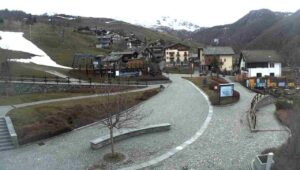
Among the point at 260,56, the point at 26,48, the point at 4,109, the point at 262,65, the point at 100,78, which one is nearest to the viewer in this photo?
the point at 4,109

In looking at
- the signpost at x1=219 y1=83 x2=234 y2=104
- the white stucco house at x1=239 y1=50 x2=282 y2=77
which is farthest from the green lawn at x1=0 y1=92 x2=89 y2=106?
the white stucco house at x1=239 y1=50 x2=282 y2=77

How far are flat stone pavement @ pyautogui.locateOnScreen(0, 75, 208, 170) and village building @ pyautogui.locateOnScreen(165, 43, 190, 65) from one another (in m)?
67.4

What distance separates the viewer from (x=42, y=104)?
32.8 metres

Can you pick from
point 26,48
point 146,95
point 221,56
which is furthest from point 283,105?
point 26,48

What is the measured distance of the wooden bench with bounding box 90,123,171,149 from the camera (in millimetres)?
21644

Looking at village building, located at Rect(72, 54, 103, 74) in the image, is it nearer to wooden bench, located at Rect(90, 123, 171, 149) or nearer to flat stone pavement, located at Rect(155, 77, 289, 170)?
wooden bench, located at Rect(90, 123, 171, 149)

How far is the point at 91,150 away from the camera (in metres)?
21.4

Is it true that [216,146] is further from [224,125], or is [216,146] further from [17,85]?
[17,85]

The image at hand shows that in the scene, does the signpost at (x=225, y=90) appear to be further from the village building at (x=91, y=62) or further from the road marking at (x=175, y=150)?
the village building at (x=91, y=62)

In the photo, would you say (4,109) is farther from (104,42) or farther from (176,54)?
(104,42)

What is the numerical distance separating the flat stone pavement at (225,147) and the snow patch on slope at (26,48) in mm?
48840

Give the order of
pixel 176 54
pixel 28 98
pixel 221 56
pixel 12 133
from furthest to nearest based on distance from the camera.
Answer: pixel 176 54
pixel 221 56
pixel 28 98
pixel 12 133

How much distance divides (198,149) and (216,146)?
1312 millimetres

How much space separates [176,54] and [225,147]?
7877cm
